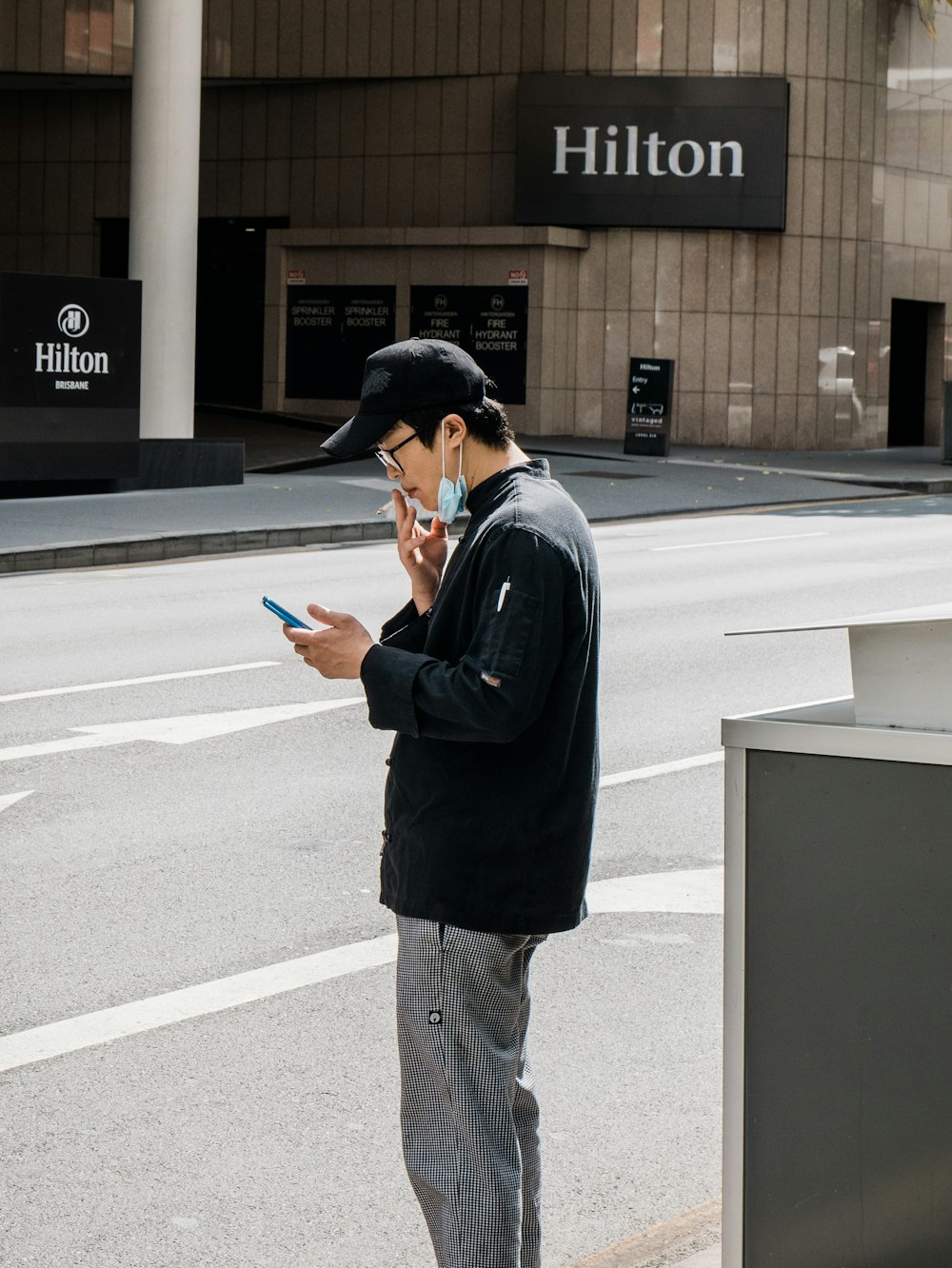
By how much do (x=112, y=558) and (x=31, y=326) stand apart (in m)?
4.36

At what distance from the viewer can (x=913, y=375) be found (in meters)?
37.2

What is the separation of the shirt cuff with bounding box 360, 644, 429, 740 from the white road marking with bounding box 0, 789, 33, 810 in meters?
4.53

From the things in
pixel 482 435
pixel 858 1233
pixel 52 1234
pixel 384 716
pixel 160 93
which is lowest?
Result: pixel 52 1234

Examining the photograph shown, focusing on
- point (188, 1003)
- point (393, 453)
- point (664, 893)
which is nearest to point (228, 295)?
point (664, 893)

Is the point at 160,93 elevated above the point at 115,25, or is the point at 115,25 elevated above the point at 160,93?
the point at 115,25

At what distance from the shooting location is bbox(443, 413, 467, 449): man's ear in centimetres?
319

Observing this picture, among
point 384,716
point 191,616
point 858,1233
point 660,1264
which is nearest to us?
point 858,1233

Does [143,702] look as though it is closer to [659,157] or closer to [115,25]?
[659,157]

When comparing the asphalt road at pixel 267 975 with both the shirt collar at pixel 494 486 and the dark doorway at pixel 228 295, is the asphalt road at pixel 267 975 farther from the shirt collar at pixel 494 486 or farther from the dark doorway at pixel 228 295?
the dark doorway at pixel 228 295

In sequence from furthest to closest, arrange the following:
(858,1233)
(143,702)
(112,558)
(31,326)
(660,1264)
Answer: (31,326) < (112,558) < (143,702) < (660,1264) < (858,1233)

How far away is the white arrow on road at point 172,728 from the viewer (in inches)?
336

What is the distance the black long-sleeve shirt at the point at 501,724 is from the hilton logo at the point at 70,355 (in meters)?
17.8

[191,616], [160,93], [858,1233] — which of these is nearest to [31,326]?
[160,93]

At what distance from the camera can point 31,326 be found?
20.1 meters
